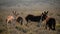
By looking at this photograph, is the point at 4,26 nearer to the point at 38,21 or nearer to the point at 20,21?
the point at 20,21

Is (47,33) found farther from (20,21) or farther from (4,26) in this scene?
(4,26)

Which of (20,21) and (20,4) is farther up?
(20,4)

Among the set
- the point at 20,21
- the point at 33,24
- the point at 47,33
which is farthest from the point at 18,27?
the point at 47,33

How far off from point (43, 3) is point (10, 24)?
2.22 feet

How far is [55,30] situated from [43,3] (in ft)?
Result: 1.66

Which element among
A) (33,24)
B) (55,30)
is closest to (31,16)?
(33,24)

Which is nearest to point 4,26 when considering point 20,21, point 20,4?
point 20,21

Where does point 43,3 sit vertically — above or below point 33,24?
above

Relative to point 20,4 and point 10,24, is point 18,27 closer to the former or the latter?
point 10,24

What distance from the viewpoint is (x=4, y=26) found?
259 cm

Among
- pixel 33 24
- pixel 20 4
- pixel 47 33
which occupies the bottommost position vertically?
pixel 47 33

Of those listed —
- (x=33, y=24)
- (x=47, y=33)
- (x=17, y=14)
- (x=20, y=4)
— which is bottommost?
(x=47, y=33)

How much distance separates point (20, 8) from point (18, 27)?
33 cm

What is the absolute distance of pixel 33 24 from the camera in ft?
8.33
